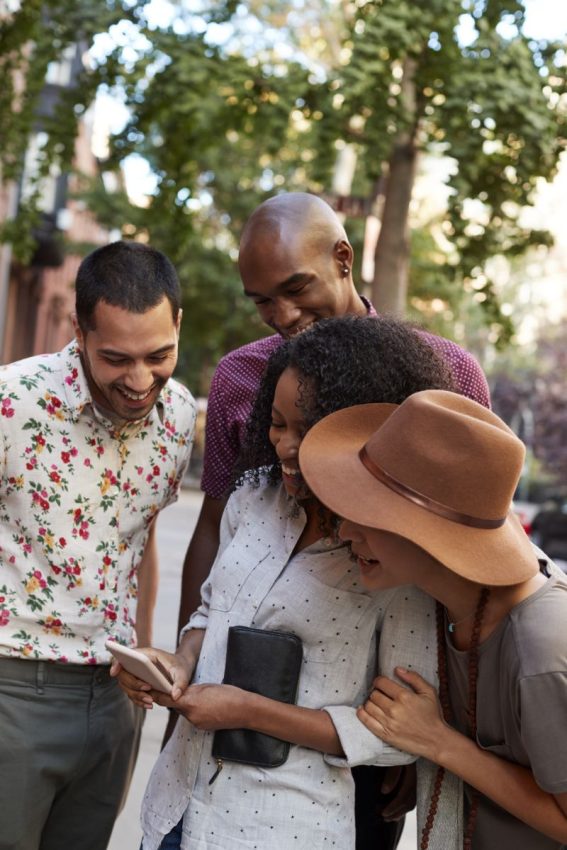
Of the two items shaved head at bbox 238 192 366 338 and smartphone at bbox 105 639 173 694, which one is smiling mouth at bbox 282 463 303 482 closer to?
smartphone at bbox 105 639 173 694

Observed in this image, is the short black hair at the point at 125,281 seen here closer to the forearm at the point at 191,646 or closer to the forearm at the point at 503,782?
the forearm at the point at 191,646

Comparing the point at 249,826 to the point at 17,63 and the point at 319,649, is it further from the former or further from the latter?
the point at 17,63

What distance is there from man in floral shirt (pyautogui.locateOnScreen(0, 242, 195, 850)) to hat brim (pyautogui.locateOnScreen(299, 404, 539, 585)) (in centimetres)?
83

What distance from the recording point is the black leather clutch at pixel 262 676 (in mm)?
2471

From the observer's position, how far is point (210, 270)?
24641 mm

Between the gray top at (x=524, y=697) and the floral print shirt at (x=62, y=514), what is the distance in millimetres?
1104

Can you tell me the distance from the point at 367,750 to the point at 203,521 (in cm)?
117

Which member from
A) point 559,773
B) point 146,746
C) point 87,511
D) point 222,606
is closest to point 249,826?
point 222,606

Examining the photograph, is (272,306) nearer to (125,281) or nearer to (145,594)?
(125,281)

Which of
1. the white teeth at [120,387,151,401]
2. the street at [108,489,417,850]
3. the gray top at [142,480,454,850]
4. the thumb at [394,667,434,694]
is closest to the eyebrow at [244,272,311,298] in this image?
the white teeth at [120,387,151,401]

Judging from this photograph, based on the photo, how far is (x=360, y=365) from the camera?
2441 millimetres

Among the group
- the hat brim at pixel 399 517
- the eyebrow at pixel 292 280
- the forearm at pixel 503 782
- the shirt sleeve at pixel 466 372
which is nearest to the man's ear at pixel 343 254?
the eyebrow at pixel 292 280

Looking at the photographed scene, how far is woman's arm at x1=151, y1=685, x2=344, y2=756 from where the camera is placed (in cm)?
242

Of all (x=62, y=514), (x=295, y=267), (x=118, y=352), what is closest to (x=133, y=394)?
(x=118, y=352)
